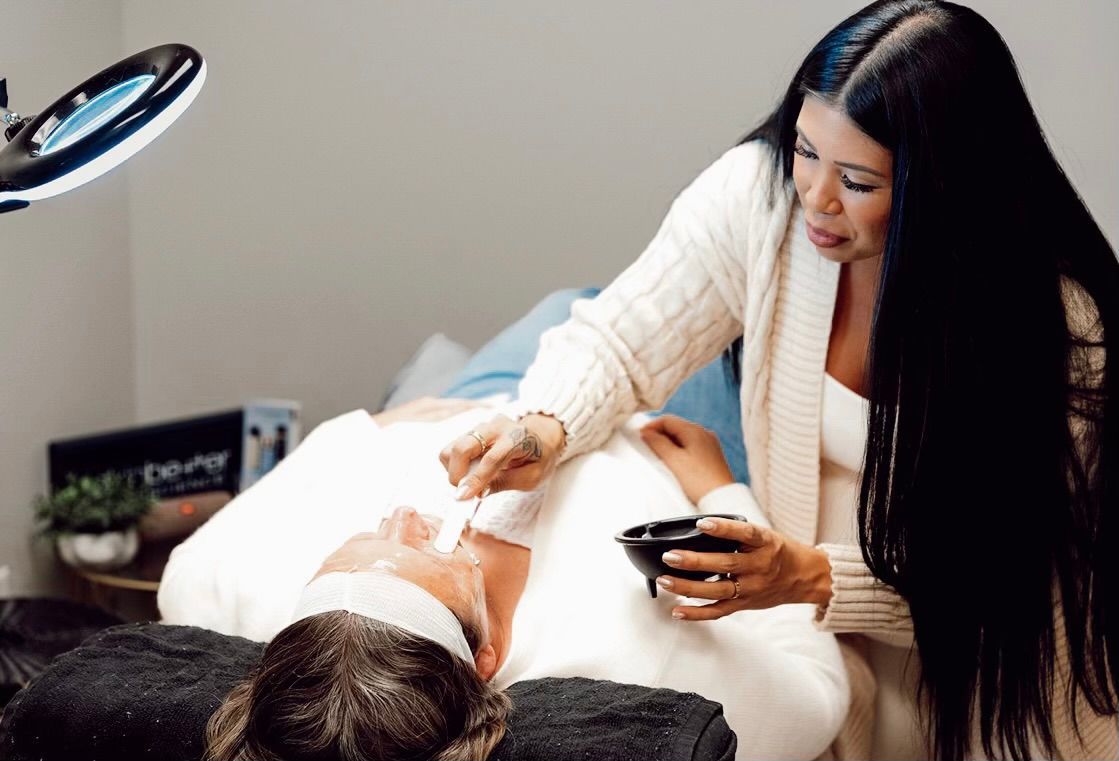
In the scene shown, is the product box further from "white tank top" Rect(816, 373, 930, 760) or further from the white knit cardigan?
"white tank top" Rect(816, 373, 930, 760)

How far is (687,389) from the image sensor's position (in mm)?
2189

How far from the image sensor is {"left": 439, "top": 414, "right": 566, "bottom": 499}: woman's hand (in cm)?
145

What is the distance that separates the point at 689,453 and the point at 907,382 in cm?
49

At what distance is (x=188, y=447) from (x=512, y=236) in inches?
34.9

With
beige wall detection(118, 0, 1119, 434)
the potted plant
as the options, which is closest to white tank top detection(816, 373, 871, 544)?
beige wall detection(118, 0, 1119, 434)

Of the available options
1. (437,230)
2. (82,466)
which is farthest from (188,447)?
(437,230)

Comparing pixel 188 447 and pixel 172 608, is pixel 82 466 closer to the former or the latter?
pixel 188 447

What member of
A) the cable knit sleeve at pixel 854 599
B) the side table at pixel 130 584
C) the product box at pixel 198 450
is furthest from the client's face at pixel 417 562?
the product box at pixel 198 450

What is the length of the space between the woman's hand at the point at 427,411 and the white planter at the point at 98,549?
0.86m

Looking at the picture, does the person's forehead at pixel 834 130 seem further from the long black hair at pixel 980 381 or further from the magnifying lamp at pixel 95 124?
the magnifying lamp at pixel 95 124

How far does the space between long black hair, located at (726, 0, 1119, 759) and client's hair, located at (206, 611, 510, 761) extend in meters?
0.57

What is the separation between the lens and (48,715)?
1.26 m

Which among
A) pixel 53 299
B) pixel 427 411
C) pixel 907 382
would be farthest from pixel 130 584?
pixel 907 382

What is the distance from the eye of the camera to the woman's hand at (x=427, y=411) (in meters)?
1.90
